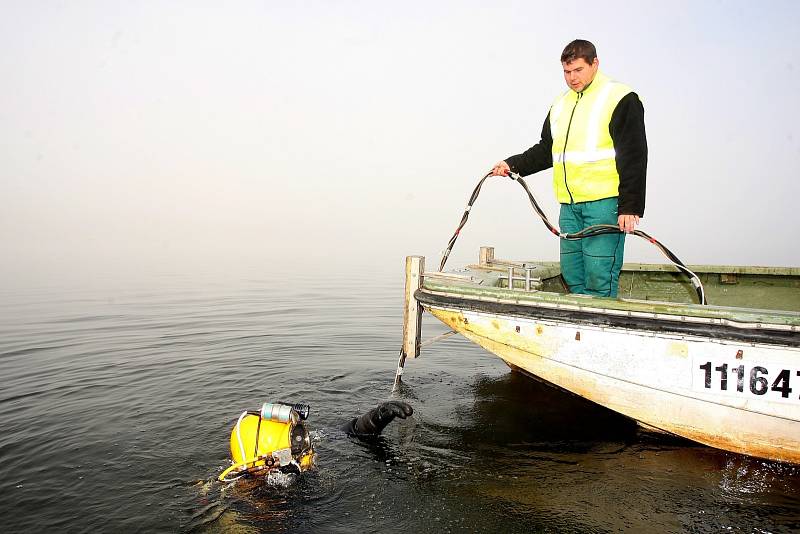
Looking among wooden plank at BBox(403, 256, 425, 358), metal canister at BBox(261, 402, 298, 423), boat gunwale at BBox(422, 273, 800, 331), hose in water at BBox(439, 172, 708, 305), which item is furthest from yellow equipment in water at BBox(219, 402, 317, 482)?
hose in water at BBox(439, 172, 708, 305)

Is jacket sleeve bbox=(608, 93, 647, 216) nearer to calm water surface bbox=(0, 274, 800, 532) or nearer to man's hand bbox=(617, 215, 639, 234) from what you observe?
man's hand bbox=(617, 215, 639, 234)

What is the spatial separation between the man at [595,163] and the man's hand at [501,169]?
555mm

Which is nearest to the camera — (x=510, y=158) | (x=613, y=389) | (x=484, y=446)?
(x=613, y=389)

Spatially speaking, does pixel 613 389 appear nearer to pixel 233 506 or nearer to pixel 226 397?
pixel 233 506

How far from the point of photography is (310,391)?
18.9 ft

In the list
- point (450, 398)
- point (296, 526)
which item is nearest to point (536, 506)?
point (296, 526)

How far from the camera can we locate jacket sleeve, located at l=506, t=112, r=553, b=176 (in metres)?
4.92

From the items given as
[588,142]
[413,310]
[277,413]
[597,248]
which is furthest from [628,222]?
[277,413]

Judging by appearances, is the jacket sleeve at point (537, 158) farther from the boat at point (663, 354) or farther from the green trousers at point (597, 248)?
the boat at point (663, 354)

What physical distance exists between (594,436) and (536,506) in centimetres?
154

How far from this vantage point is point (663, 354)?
358 cm

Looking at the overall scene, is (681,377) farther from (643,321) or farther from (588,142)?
(588,142)

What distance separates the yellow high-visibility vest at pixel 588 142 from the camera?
4.09 m

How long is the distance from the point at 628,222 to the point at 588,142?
778mm
